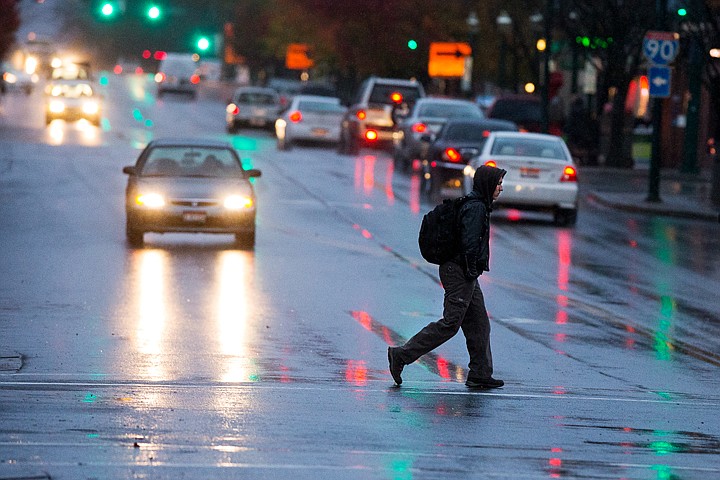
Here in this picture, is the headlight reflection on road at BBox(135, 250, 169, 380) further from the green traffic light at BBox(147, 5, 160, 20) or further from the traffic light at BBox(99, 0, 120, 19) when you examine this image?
the green traffic light at BBox(147, 5, 160, 20)

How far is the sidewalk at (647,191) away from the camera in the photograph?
30.5m

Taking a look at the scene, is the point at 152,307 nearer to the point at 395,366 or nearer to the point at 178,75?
the point at 395,366

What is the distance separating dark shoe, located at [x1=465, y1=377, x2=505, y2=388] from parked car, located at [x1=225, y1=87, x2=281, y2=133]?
41.7 metres

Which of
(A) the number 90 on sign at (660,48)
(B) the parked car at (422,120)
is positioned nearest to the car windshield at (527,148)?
(A) the number 90 on sign at (660,48)

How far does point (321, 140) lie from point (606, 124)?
12878 mm

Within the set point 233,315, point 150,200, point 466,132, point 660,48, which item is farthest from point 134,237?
point 660,48

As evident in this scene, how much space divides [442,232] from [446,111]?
2730 cm

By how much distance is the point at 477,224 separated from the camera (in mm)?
10984

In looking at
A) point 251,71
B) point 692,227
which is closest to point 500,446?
point 692,227

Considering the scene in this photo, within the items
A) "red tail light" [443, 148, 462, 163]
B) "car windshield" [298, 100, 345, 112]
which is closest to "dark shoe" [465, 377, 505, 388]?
"red tail light" [443, 148, 462, 163]

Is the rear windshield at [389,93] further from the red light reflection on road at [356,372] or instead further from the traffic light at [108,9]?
the red light reflection on road at [356,372]

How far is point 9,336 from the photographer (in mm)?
13258

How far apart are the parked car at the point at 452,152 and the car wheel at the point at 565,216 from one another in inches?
149

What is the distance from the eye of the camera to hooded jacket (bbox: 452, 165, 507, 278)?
36.1 ft
